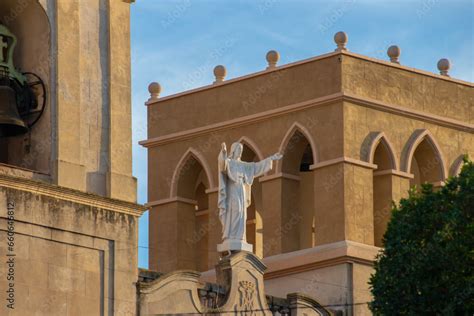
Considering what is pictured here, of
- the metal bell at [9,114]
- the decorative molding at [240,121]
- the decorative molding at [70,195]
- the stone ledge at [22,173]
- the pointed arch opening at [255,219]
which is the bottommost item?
the decorative molding at [70,195]

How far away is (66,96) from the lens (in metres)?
44.7

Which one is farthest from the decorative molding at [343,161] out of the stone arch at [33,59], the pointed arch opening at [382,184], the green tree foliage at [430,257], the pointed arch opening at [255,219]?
the stone arch at [33,59]

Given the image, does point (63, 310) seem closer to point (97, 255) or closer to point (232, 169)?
point (97, 255)

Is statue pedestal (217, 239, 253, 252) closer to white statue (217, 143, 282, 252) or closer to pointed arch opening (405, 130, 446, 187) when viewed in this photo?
white statue (217, 143, 282, 252)

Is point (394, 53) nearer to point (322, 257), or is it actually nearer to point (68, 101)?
point (322, 257)

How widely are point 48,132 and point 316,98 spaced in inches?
516

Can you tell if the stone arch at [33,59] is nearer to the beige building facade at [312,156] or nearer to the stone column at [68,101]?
the stone column at [68,101]

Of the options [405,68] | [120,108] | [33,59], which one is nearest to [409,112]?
[405,68]

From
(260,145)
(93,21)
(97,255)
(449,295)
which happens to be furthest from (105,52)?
(260,145)

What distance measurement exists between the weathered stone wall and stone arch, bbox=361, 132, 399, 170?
1244 cm


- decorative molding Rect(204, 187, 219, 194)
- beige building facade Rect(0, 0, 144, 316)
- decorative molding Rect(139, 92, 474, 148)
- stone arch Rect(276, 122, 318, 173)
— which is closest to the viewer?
beige building facade Rect(0, 0, 144, 316)

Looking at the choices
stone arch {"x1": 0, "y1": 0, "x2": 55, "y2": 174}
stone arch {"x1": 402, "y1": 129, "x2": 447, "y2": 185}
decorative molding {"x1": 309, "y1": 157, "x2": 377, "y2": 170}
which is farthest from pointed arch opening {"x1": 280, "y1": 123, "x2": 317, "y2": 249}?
stone arch {"x1": 0, "y1": 0, "x2": 55, "y2": 174}

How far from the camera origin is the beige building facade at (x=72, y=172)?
43000 millimetres

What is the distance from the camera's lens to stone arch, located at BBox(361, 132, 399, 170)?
56.4m
